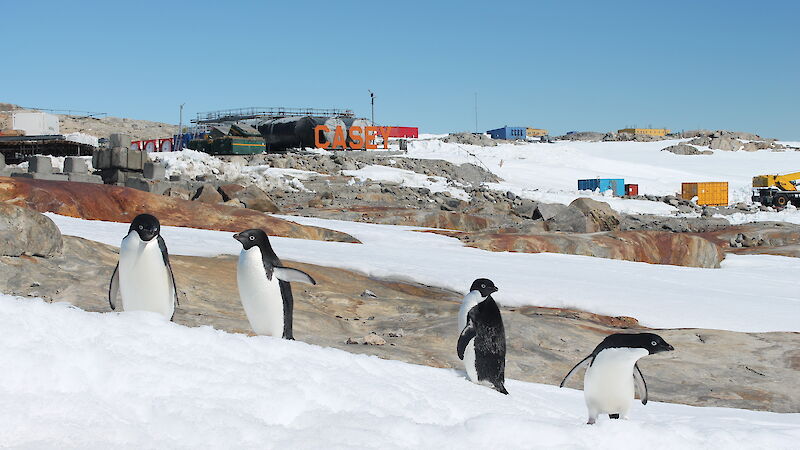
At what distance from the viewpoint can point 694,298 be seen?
14.6m

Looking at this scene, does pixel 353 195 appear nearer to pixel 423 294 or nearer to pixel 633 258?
pixel 633 258

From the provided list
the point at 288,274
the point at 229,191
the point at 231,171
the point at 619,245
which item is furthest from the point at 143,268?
the point at 231,171

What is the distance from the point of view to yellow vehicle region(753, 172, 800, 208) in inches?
1854

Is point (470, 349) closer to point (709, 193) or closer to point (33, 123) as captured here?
point (709, 193)

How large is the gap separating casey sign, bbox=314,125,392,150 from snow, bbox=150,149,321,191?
14.5 metres

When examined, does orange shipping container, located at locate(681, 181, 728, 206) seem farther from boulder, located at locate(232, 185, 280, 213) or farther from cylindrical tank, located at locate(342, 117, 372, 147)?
boulder, located at locate(232, 185, 280, 213)

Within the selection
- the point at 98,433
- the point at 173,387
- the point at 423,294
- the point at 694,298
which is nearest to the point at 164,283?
the point at 173,387

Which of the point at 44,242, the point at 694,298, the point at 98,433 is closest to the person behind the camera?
the point at 98,433

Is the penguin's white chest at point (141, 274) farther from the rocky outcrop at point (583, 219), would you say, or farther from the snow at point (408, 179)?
the snow at point (408, 179)

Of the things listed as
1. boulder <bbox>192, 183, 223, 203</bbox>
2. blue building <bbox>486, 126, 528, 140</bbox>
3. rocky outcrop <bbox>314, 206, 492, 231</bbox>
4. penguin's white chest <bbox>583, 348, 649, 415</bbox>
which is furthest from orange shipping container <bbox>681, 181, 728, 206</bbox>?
blue building <bbox>486, 126, 528, 140</bbox>

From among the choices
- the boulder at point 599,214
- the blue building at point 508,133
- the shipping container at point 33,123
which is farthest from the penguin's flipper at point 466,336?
the blue building at point 508,133

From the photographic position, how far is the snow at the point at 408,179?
41.6 metres

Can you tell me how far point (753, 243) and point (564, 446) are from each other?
78.1ft

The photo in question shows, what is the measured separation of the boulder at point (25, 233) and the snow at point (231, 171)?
26.8 meters
